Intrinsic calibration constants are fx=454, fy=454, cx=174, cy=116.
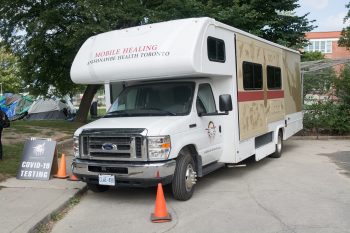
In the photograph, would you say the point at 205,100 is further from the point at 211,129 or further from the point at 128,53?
the point at 128,53

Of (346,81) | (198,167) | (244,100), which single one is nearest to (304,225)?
(198,167)

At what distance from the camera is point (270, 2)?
65.1 ft

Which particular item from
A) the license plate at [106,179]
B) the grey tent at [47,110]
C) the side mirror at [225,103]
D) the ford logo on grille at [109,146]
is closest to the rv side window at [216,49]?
the side mirror at [225,103]

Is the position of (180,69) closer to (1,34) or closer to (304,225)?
(304,225)

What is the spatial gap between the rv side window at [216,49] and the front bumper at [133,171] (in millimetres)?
2243

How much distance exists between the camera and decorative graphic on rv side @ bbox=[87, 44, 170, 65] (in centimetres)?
805

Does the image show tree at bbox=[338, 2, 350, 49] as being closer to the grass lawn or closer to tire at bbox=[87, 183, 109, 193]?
the grass lawn

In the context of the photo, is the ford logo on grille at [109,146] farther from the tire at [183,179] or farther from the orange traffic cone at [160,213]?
the orange traffic cone at [160,213]

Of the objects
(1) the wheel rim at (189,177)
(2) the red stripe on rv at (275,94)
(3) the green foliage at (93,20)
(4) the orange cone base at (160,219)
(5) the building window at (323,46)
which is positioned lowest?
(4) the orange cone base at (160,219)

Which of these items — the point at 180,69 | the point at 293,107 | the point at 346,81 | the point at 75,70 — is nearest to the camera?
the point at 180,69

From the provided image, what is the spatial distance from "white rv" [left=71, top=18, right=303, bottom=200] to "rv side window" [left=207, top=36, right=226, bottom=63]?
0.06ft

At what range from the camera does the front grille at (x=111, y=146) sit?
7246 millimetres

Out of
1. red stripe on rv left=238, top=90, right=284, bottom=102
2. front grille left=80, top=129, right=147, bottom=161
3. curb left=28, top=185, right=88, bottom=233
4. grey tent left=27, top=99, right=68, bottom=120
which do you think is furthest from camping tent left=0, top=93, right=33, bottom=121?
front grille left=80, top=129, right=147, bottom=161

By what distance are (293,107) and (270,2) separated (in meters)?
7.29
